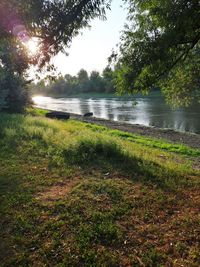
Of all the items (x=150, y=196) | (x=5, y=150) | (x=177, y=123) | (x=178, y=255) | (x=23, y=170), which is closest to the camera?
(x=178, y=255)

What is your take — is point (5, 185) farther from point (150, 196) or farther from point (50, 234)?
point (150, 196)

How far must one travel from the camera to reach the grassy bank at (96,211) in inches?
188

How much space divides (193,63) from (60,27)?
6.88 m

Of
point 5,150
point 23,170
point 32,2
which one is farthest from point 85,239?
point 5,150

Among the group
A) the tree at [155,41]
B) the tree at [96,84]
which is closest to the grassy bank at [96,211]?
the tree at [155,41]

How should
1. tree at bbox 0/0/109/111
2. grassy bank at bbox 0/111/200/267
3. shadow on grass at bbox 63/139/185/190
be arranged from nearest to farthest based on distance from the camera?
grassy bank at bbox 0/111/200/267, tree at bbox 0/0/109/111, shadow on grass at bbox 63/139/185/190

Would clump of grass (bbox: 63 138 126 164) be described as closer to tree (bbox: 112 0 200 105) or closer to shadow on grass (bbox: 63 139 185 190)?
shadow on grass (bbox: 63 139 185 190)

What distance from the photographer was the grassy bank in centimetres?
477

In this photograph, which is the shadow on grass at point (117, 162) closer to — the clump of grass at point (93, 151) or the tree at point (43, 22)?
the clump of grass at point (93, 151)

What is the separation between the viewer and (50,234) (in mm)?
5332

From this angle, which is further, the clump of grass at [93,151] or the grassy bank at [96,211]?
the clump of grass at [93,151]

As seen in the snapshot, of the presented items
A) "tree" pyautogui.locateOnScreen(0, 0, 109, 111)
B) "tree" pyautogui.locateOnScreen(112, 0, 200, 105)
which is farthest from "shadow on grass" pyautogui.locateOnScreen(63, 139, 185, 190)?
"tree" pyautogui.locateOnScreen(0, 0, 109, 111)

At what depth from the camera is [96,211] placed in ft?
20.3

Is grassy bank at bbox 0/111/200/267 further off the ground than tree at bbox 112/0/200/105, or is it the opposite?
tree at bbox 112/0/200/105
